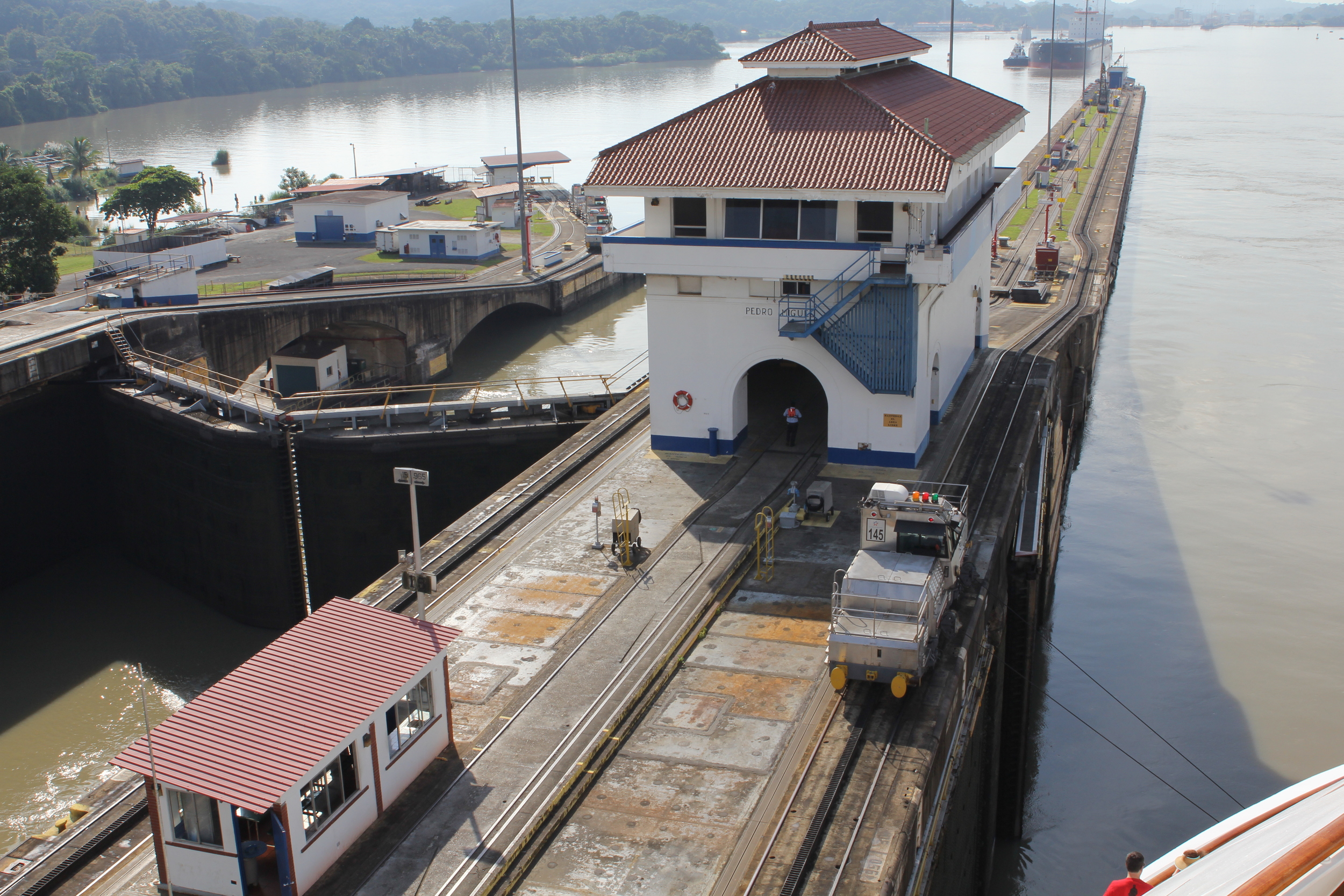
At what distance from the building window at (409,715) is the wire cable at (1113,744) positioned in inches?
523

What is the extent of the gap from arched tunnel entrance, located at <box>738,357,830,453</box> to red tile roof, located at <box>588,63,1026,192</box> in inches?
203

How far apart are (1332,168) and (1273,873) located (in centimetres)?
10843

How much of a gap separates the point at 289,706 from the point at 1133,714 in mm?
20931

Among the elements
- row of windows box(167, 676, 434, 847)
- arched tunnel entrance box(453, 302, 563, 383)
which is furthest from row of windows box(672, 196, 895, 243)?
arched tunnel entrance box(453, 302, 563, 383)

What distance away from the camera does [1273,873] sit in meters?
8.52

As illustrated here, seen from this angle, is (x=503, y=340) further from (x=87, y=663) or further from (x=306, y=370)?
(x=87, y=663)

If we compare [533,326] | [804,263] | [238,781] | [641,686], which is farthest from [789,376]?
[533,326]

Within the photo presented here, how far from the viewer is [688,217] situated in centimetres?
2861

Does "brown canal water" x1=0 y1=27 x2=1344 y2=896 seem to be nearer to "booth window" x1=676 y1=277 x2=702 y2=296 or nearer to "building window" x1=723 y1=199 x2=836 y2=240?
"building window" x1=723 y1=199 x2=836 y2=240

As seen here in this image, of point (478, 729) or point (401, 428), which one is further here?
point (401, 428)

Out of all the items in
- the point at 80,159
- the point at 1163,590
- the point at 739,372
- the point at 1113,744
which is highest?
the point at 80,159

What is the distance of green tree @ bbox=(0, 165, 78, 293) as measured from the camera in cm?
5338

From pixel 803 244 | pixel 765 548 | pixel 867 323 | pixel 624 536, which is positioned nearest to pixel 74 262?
pixel 803 244

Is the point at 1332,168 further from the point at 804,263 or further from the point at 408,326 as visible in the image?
the point at 804,263
